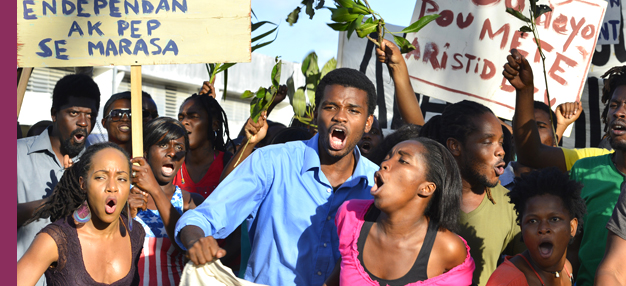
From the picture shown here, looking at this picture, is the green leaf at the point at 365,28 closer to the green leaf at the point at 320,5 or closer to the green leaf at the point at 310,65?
the green leaf at the point at 320,5

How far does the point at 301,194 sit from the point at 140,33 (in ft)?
3.99

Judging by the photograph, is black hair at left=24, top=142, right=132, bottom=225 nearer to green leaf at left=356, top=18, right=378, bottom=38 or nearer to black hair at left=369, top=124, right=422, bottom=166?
green leaf at left=356, top=18, right=378, bottom=38

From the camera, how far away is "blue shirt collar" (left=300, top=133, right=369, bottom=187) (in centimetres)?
271

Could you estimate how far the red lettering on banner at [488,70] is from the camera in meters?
5.00

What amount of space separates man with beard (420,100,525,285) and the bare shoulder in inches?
15.8

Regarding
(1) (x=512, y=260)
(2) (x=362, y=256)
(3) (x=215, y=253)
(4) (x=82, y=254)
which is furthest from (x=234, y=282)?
(1) (x=512, y=260)

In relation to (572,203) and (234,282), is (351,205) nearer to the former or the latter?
(234,282)

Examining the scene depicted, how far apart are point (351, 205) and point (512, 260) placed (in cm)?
76

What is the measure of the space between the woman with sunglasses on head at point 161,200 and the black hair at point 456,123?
1493 mm

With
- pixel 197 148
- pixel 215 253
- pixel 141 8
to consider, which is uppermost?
pixel 141 8

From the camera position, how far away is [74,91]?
395cm

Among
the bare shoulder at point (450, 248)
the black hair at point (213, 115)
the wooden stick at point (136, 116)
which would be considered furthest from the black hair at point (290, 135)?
the bare shoulder at point (450, 248)

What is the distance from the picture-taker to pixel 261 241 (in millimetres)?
2602

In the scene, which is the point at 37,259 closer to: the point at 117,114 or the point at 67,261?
the point at 67,261
